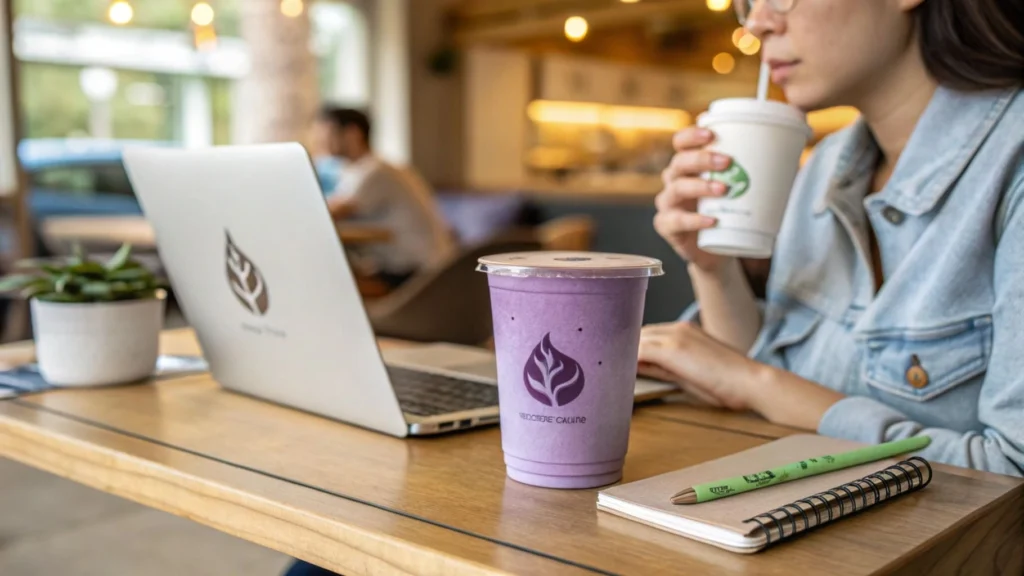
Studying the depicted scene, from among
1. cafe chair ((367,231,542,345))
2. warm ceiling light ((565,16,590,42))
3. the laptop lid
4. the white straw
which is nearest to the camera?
the laptop lid

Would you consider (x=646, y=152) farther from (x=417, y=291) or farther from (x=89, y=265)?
(x=89, y=265)

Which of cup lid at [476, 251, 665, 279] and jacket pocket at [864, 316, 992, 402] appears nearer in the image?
cup lid at [476, 251, 665, 279]

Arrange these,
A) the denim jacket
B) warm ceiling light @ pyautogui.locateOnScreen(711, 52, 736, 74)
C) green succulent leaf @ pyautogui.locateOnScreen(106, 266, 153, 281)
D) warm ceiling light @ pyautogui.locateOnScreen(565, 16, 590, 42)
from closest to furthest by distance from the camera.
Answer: the denim jacket
green succulent leaf @ pyautogui.locateOnScreen(106, 266, 153, 281)
warm ceiling light @ pyautogui.locateOnScreen(565, 16, 590, 42)
warm ceiling light @ pyautogui.locateOnScreen(711, 52, 736, 74)

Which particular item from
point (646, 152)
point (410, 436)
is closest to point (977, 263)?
point (410, 436)

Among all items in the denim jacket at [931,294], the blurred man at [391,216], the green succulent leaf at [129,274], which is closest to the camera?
the denim jacket at [931,294]

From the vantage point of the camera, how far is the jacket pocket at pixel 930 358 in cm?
93

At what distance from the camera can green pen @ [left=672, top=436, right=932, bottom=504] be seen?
23.0 inches

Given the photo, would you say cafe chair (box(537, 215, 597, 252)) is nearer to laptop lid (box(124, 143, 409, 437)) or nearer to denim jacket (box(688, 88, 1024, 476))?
denim jacket (box(688, 88, 1024, 476))

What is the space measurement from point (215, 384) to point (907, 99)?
84 centimetres

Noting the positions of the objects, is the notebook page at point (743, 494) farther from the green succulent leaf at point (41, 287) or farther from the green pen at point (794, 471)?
the green succulent leaf at point (41, 287)

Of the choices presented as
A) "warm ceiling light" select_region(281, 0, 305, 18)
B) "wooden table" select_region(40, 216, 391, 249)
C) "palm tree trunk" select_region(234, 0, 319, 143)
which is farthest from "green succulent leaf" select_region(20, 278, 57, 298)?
"warm ceiling light" select_region(281, 0, 305, 18)

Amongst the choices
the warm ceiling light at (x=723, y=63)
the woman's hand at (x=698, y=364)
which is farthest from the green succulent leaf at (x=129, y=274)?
the warm ceiling light at (x=723, y=63)

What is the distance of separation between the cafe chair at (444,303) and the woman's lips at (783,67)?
162 centimetres

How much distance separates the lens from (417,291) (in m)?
2.66
